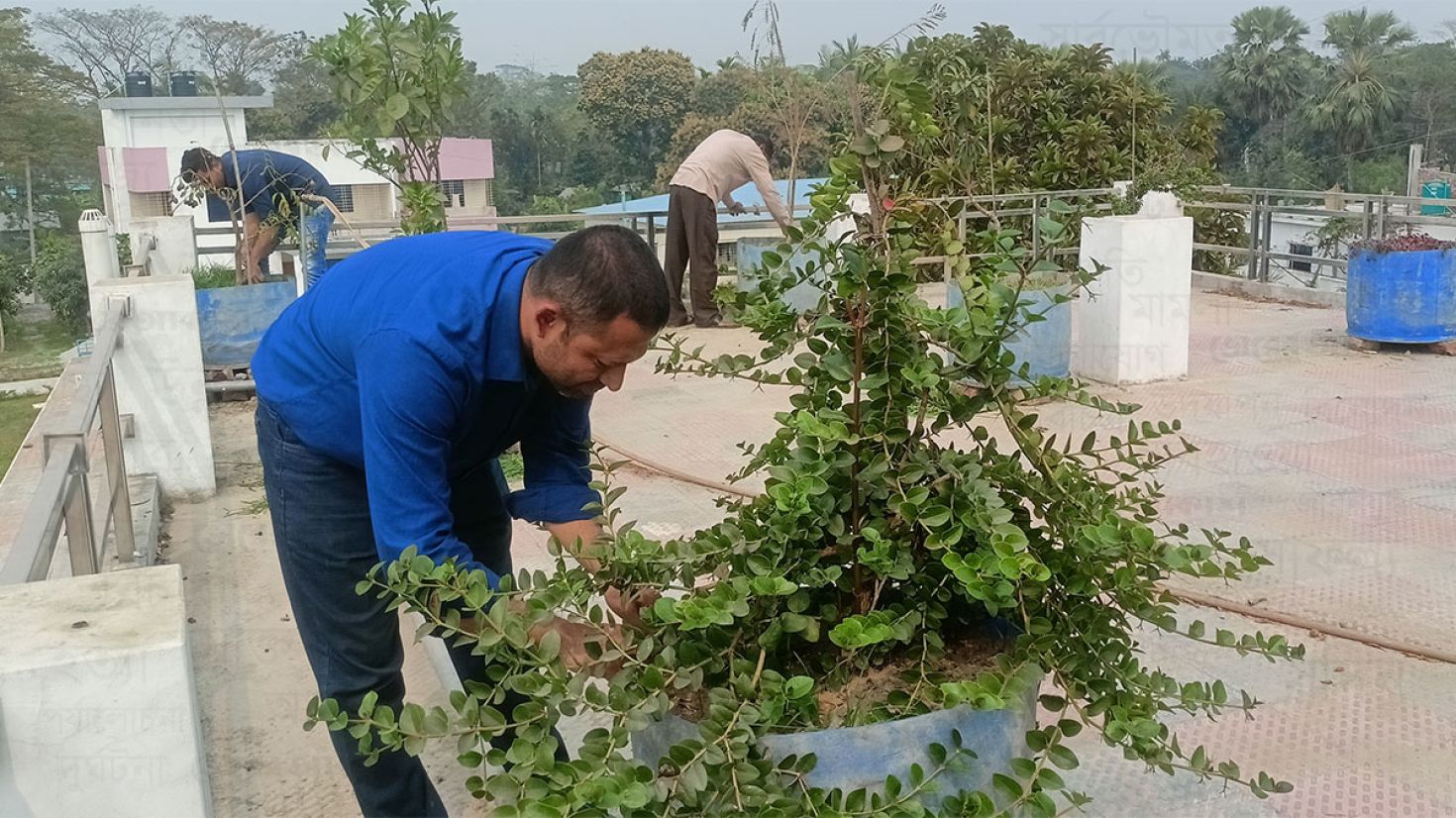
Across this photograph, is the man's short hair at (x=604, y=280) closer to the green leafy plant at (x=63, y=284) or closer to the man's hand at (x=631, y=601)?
the man's hand at (x=631, y=601)

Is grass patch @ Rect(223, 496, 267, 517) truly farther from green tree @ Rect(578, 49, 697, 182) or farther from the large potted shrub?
green tree @ Rect(578, 49, 697, 182)

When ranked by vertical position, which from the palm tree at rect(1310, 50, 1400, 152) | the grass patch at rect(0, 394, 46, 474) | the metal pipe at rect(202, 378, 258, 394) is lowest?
the grass patch at rect(0, 394, 46, 474)

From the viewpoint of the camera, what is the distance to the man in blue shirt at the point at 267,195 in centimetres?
722

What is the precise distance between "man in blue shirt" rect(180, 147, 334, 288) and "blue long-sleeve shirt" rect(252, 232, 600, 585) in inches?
204

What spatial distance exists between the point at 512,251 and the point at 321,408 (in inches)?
16.3

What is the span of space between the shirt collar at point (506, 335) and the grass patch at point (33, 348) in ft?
72.4

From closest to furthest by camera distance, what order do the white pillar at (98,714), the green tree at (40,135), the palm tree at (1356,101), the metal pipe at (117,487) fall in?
the white pillar at (98,714) < the metal pipe at (117,487) < the palm tree at (1356,101) < the green tree at (40,135)

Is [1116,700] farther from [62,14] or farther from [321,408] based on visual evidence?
[62,14]

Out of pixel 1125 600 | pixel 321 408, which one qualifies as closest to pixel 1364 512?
pixel 1125 600

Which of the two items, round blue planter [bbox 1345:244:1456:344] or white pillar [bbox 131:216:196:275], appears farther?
white pillar [bbox 131:216:196:275]

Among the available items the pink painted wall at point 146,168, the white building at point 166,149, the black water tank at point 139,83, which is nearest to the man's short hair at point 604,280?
the white building at point 166,149

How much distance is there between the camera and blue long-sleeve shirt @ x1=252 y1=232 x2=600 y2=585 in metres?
1.75

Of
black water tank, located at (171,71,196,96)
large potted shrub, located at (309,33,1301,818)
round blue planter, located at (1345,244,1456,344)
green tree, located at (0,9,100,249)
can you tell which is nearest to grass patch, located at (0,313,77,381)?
black water tank, located at (171,71,196,96)

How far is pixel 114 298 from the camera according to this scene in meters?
4.64
